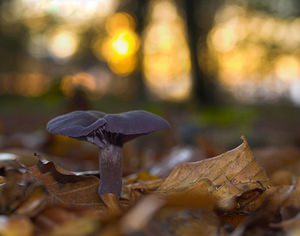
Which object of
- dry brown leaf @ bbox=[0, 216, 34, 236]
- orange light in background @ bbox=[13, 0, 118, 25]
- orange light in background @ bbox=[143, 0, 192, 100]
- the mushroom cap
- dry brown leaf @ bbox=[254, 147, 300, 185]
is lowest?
orange light in background @ bbox=[143, 0, 192, 100]

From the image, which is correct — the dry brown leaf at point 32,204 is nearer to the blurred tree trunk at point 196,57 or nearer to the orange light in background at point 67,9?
the orange light in background at point 67,9

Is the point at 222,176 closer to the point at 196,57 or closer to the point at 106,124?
the point at 106,124

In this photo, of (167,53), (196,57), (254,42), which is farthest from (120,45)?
(196,57)

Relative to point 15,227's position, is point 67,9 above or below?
below

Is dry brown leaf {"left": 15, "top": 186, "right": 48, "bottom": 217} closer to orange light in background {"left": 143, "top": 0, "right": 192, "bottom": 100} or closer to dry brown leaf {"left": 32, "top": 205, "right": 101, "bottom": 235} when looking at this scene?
dry brown leaf {"left": 32, "top": 205, "right": 101, "bottom": 235}

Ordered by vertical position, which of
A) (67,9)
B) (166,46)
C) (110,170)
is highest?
(110,170)

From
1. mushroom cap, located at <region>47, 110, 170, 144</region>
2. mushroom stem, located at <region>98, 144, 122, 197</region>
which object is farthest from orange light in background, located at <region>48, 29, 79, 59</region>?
mushroom cap, located at <region>47, 110, 170, 144</region>

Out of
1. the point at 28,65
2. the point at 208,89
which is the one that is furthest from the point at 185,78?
the point at 208,89
